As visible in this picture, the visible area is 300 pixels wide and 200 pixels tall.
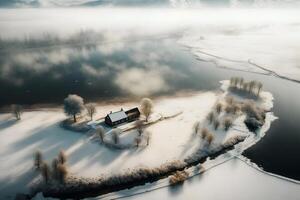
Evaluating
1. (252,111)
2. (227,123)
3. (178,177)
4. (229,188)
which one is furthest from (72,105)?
(252,111)

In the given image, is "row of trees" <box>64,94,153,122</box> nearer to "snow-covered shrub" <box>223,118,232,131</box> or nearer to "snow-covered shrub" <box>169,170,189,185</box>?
"snow-covered shrub" <box>223,118,232,131</box>

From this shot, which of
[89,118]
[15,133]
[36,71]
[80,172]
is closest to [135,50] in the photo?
[36,71]

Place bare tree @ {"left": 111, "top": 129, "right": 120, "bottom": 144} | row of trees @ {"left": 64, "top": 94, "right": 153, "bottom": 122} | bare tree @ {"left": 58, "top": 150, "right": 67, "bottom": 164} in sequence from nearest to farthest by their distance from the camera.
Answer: bare tree @ {"left": 58, "top": 150, "right": 67, "bottom": 164} → bare tree @ {"left": 111, "top": 129, "right": 120, "bottom": 144} → row of trees @ {"left": 64, "top": 94, "right": 153, "bottom": 122}

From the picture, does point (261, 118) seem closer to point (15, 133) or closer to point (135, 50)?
point (15, 133)

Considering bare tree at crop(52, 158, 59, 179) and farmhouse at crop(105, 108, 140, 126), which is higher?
farmhouse at crop(105, 108, 140, 126)

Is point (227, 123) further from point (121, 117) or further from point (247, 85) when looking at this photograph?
point (247, 85)

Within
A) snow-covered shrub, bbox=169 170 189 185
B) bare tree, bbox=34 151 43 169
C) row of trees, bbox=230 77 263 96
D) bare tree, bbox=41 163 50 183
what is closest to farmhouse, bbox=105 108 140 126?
bare tree, bbox=34 151 43 169

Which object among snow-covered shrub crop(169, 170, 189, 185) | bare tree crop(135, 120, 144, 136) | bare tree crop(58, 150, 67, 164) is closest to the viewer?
snow-covered shrub crop(169, 170, 189, 185)

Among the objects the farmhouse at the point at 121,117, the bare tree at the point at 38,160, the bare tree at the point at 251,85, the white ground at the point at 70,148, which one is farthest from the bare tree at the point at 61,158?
the bare tree at the point at 251,85
